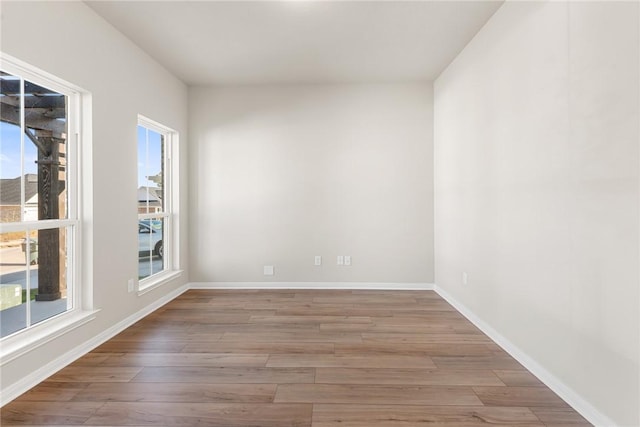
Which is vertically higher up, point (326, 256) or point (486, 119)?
point (486, 119)

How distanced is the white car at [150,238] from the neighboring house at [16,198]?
1.26m

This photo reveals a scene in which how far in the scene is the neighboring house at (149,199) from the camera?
358cm

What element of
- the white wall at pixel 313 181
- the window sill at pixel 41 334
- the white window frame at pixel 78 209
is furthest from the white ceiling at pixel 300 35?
the window sill at pixel 41 334

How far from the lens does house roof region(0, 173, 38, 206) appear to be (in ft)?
6.63

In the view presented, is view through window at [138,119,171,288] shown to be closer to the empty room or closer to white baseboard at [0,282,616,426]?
the empty room

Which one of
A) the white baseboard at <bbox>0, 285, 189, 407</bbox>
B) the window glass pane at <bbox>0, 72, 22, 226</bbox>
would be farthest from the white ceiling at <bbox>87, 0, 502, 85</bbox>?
the white baseboard at <bbox>0, 285, 189, 407</bbox>

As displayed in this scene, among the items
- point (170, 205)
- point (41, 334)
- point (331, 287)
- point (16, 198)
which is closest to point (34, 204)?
point (16, 198)

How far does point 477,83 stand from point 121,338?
13.1 ft

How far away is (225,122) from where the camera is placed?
442 centimetres

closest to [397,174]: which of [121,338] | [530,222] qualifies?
[530,222]

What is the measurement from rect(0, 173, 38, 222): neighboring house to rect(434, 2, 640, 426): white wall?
343 cm

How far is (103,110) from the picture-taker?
9.10 ft

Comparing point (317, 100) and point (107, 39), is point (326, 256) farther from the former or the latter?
point (107, 39)

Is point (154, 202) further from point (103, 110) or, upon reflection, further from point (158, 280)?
point (103, 110)
